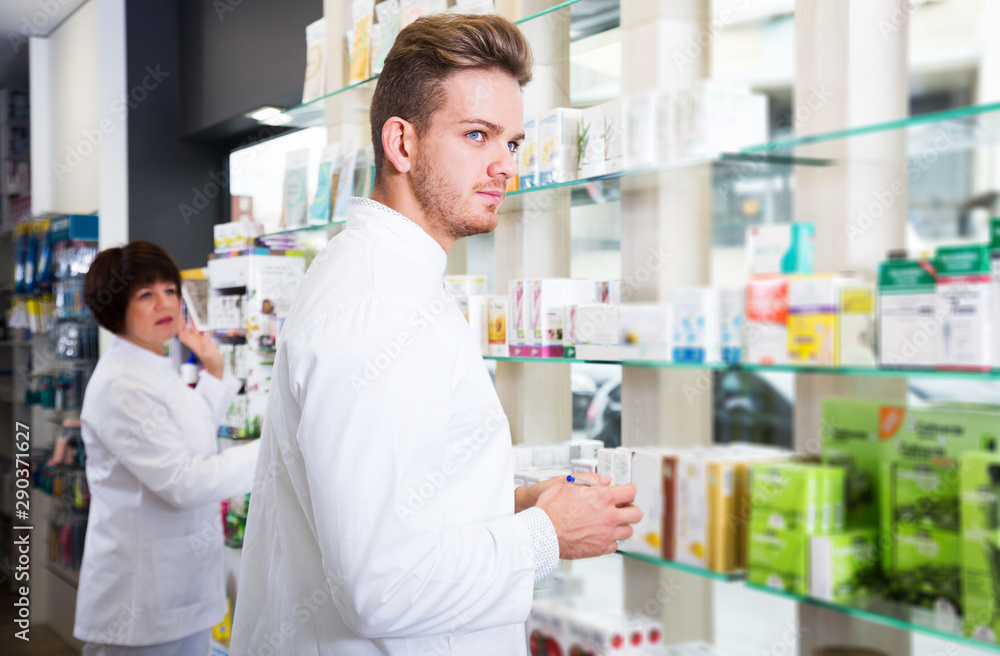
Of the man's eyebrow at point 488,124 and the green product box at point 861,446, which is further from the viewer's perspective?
the man's eyebrow at point 488,124

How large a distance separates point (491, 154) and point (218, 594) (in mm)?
2582

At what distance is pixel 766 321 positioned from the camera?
171cm

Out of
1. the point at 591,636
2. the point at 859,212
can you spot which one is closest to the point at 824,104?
the point at 859,212

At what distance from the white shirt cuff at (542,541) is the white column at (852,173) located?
601mm

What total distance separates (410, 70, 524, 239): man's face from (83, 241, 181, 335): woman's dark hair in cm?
219

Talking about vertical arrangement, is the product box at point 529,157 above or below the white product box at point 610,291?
above

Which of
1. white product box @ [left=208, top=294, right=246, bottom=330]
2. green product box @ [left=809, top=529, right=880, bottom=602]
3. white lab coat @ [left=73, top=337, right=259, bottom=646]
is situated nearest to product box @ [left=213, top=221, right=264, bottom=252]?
white product box @ [left=208, top=294, right=246, bottom=330]

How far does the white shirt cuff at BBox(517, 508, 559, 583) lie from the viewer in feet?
5.16

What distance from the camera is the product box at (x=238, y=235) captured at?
12.3 feet

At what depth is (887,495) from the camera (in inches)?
61.0

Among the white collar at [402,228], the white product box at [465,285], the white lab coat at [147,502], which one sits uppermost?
→ the white collar at [402,228]

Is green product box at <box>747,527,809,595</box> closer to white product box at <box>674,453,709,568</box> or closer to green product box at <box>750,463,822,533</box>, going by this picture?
green product box at <box>750,463,822,533</box>

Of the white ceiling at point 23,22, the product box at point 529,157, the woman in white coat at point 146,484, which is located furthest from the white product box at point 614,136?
the white ceiling at point 23,22

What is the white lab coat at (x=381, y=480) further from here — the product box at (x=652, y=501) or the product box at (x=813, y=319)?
the product box at (x=813, y=319)
